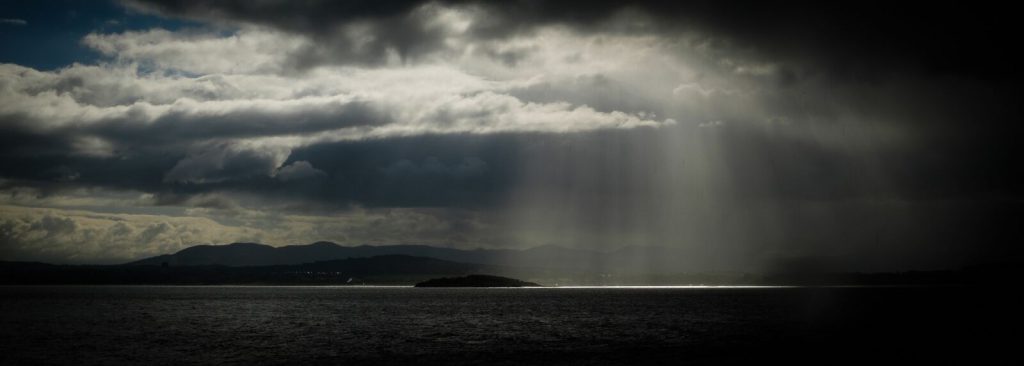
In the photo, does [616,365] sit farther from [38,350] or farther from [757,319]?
[757,319]

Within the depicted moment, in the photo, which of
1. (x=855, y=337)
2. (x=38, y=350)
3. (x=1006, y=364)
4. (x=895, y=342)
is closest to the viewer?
(x=1006, y=364)

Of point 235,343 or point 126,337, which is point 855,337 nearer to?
point 235,343

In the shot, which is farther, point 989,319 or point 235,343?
point 989,319

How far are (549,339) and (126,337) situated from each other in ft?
225

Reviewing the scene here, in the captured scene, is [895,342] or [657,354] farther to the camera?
[895,342]

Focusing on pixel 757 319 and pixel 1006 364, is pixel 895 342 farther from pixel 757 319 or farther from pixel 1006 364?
pixel 757 319

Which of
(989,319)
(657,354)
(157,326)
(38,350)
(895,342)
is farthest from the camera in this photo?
(989,319)

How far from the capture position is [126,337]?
12356 cm

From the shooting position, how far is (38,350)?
10206 centimetres

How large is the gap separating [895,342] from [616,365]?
49430 millimetres

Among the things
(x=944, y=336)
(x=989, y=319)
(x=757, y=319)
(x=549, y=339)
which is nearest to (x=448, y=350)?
(x=549, y=339)

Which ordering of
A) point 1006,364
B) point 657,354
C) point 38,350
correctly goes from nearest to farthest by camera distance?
point 1006,364 < point 657,354 < point 38,350

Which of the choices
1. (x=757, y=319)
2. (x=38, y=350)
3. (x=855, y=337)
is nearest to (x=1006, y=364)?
(x=855, y=337)

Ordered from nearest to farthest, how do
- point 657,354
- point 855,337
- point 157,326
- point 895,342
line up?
point 657,354, point 895,342, point 855,337, point 157,326
